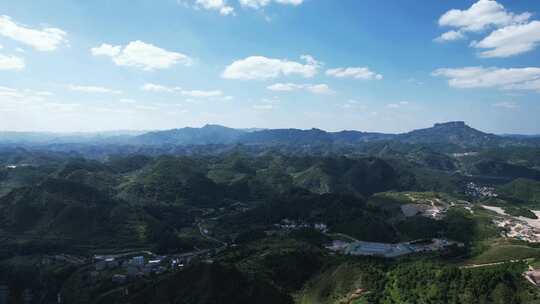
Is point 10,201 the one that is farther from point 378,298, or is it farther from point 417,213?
point 417,213

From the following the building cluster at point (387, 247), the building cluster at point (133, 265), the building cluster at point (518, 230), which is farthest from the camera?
the building cluster at point (518, 230)

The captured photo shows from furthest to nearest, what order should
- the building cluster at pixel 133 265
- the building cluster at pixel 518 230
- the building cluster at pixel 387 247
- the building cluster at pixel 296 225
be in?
the building cluster at pixel 296 225
the building cluster at pixel 518 230
the building cluster at pixel 387 247
the building cluster at pixel 133 265

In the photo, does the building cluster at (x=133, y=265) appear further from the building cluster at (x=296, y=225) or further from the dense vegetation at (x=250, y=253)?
the building cluster at (x=296, y=225)

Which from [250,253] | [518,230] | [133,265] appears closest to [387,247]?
[250,253]

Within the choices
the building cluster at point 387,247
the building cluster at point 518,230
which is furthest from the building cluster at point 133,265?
the building cluster at point 518,230

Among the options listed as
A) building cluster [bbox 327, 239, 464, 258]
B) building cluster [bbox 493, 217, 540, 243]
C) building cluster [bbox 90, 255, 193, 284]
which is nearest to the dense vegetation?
building cluster [bbox 90, 255, 193, 284]

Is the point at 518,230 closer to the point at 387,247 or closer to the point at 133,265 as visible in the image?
the point at 387,247

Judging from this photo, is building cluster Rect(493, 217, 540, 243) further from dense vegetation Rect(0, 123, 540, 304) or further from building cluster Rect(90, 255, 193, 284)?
building cluster Rect(90, 255, 193, 284)

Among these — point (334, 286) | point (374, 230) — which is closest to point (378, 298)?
point (334, 286)
